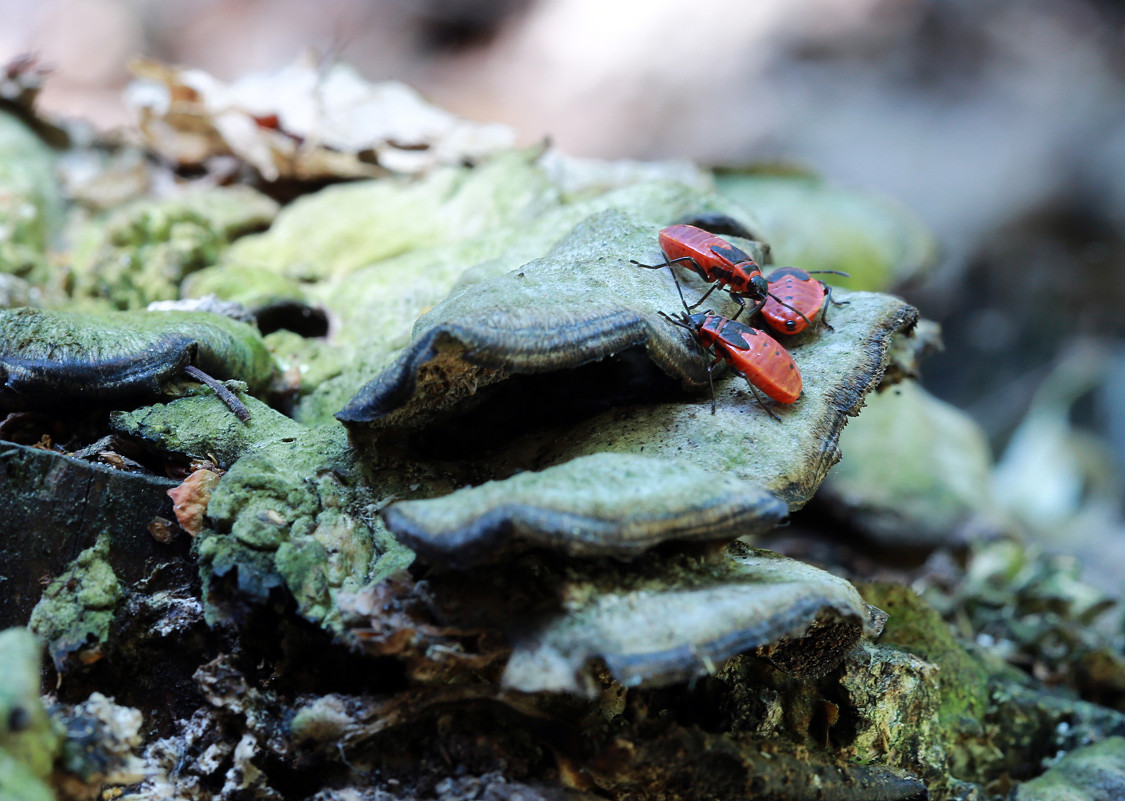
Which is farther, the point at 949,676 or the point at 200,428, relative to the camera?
the point at 949,676

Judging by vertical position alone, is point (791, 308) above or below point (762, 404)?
above

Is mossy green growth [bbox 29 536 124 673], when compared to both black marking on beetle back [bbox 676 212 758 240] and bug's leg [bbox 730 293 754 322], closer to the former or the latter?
bug's leg [bbox 730 293 754 322]

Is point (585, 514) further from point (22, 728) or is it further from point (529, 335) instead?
point (22, 728)

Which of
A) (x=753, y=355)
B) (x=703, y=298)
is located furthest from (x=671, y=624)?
(x=703, y=298)

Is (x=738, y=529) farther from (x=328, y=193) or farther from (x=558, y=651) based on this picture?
(x=328, y=193)

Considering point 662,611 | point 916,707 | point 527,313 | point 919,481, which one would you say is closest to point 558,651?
point 662,611
